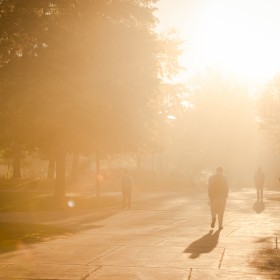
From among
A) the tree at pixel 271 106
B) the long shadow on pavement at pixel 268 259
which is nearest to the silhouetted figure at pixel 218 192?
the long shadow on pavement at pixel 268 259

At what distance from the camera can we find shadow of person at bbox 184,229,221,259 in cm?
1329

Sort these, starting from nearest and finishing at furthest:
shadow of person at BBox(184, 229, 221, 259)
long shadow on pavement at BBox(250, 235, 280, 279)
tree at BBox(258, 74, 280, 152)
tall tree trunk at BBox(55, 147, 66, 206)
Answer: long shadow on pavement at BBox(250, 235, 280, 279) → shadow of person at BBox(184, 229, 221, 259) → tall tree trunk at BBox(55, 147, 66, 206) → tree at BBox(258, 74, 280, 152)

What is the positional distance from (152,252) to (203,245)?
1.78 meters

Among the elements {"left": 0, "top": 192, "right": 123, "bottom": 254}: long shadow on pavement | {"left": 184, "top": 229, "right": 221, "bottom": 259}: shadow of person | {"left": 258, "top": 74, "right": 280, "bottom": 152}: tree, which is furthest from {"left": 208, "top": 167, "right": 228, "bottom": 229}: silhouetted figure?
{"left": 258, "top": 74, "right": 280, "bottom": 152}: tree

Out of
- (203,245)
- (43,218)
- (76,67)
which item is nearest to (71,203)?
(76,67)

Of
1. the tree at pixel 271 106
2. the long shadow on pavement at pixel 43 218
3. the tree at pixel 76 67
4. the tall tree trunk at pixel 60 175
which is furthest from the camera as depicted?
the tree at pixel 271 106

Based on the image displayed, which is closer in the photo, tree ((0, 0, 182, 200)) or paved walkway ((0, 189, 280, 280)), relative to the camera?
paved walkway ((0, 189, 280, 280))

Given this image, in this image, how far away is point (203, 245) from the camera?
576 inches

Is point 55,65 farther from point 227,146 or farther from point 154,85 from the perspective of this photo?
point 227,146

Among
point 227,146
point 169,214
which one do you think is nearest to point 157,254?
point 169,214

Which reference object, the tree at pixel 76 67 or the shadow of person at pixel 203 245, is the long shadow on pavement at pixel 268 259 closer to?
the shadow of person at pixel 203 245

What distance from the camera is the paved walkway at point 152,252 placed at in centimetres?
1062

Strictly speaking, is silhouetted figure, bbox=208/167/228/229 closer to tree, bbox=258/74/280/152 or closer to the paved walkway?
the paved walkway

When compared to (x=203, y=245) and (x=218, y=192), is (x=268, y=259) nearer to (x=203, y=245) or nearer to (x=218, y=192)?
(x=203, y=245)
